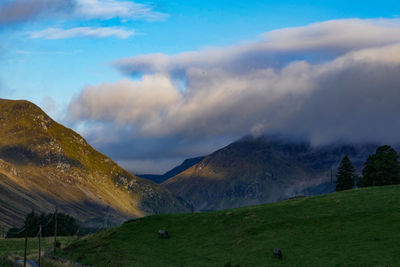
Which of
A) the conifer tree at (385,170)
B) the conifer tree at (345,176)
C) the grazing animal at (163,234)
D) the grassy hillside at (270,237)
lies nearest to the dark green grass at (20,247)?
the grassy hillside at (270,237)

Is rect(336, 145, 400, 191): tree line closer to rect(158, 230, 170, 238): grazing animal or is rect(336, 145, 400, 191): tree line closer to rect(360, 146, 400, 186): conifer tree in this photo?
rect(360, 146, 400, 186): conifer tree

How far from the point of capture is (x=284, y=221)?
305 ft

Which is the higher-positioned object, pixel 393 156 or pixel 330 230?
pixel 393 156

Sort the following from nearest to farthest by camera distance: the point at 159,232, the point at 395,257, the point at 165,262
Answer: the point at 395,257, the point at 165,262, the point at 159,232

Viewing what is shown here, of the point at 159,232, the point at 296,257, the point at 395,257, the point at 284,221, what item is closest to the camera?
the point at 395,257

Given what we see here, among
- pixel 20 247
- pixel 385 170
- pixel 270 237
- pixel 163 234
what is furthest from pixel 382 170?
pixel 20 247

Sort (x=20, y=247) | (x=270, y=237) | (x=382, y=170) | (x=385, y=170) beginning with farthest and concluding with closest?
(x=382, y=170) → (x=385, y=170) → (x=20, y=247) → (x=270, y=237)

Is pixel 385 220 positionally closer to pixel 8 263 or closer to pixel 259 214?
pixel 259 214

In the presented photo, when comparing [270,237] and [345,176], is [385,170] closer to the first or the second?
[345,176]

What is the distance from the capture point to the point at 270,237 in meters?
85.9

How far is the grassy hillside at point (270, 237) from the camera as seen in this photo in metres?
73.3

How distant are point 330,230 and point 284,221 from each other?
1058 cm

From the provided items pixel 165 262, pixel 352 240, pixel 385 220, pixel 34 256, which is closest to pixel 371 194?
pixel 385 220

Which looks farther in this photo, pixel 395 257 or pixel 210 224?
pixel 210 224
